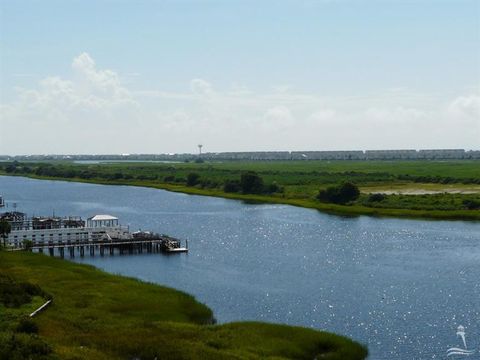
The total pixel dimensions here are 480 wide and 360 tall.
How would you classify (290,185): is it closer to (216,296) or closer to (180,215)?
(180,215)

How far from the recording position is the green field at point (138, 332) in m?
36.3

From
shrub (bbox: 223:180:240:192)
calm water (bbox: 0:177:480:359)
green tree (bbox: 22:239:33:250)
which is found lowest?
calm water (bbox: 0:177:480:359)

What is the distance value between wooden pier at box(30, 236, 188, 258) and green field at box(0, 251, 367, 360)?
989 inches

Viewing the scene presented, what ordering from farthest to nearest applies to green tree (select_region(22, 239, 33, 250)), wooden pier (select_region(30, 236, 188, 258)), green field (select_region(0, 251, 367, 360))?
wooden pier (select_region(30, 236, 188, 258)) < green tree (select_region(22, 239, 33, 250)) < green field (select_region(0, 251, 367, 360))

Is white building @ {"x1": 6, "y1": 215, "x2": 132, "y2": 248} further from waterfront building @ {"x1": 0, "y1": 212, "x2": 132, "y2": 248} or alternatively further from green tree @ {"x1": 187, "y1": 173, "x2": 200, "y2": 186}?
green tree @ {"x1": 187, "y1": 173, "x2": 200, "y2": 186}

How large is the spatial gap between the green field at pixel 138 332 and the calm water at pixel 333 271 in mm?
3024

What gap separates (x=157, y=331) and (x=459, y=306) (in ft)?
77.3

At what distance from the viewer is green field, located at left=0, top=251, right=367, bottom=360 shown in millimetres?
36281

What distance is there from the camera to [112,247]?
264 ft

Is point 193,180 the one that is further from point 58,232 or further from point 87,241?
point 58,232

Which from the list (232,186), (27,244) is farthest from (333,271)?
(232,186)

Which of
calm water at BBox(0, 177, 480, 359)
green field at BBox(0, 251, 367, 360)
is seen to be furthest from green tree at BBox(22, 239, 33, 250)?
green field at BBox(0, 251, 367, 360)

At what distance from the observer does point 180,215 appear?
111000mm

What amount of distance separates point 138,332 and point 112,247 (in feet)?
135
